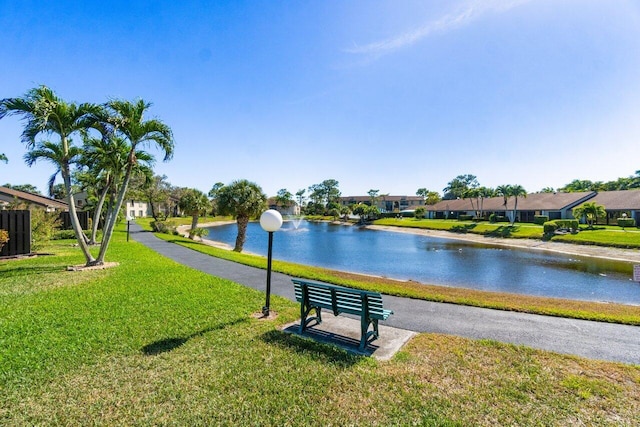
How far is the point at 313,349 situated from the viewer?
5266mm

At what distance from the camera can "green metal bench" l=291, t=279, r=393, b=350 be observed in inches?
209

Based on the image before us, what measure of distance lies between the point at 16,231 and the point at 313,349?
16.3 metres

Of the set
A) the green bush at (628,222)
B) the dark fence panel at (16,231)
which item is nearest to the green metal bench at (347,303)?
the dark fence panel at (16,231)

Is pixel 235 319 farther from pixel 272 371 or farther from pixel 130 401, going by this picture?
pixel 130 401

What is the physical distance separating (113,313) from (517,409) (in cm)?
761

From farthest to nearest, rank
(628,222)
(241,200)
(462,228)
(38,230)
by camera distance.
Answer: (462,228) → (628,222) → (241,200) → (38,230)

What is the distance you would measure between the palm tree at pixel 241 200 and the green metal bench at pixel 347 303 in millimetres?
17383

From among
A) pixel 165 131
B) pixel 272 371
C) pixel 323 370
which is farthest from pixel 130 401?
pixel 165 131

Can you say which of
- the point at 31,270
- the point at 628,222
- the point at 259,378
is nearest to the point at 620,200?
the point at 628,222

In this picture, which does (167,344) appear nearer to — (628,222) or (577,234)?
(577,234)

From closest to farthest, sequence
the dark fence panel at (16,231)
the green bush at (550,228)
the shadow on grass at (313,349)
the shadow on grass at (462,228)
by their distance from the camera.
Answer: the shadow on grass at (313,349) < the dark fence panel at (16,231) < the green bush at (550,228) < the shadow on grass at (462,228)

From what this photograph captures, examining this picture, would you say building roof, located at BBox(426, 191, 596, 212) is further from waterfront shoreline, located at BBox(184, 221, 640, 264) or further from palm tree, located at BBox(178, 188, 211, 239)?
palm tree, located at BBox(178, 188, 211, 239)

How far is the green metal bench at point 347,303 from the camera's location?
5.32 m

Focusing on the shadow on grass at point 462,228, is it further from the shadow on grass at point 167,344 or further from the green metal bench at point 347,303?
the shadow on grass at point 167,344
